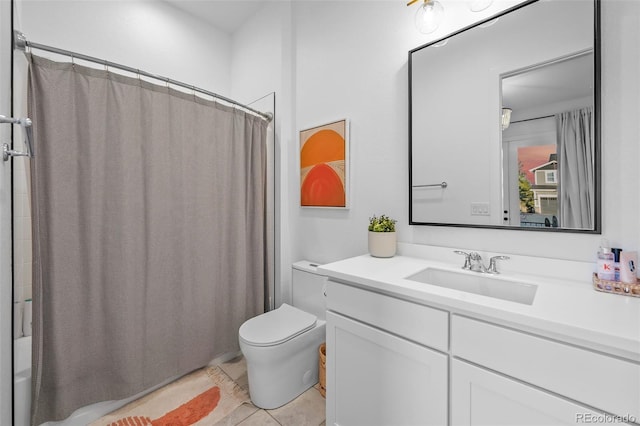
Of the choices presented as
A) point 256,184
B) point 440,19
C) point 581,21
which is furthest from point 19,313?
point 581,21

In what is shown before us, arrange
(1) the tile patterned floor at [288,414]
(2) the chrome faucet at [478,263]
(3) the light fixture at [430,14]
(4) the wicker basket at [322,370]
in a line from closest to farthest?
1. (2) the chrome faucet at [478,263]
2. (3) the light fixture at [430,14]
3. (1) the tile patterned floor at [288,414]
4. (4) the wicker basket at [322,370]

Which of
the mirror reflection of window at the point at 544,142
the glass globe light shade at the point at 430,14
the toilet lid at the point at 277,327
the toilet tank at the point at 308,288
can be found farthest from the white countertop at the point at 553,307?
the glass globe light shade at the point at 430,14

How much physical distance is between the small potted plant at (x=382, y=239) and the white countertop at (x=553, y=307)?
257mm

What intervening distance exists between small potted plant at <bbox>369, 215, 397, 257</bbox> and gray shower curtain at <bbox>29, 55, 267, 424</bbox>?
1.00m

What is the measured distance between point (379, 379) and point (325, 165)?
135 centimetres

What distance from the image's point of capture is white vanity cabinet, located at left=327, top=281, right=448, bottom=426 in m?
0.94

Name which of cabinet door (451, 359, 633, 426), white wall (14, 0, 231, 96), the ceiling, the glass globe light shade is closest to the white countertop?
cabinet door (451, 359, 633, 426)

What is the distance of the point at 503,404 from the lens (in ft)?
2.63

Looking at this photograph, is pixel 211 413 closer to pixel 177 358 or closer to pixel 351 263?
pixel 177 358

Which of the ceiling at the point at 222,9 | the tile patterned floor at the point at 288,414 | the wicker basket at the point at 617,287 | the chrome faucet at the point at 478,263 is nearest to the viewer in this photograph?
the wicker basket at the point at 617,287

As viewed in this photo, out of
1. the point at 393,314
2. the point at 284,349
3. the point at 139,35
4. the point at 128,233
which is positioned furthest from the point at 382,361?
the point at 139,35

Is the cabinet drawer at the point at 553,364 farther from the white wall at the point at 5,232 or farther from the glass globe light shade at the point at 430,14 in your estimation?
→ the white wall at the point at 5,232

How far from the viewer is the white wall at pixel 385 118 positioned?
38.9 inches

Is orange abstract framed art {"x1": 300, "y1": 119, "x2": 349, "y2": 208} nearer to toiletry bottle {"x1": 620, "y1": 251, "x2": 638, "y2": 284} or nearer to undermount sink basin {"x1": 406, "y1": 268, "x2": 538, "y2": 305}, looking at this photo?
undermount sink basin {"x1": 406, "y1": 268, "x2": 538, "y2": 305}
